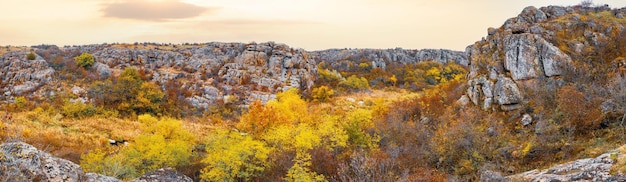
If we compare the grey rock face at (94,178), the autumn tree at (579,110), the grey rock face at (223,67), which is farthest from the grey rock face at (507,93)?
the grey rock face at (223,67)

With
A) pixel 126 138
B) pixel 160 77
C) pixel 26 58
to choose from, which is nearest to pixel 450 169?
pixel 126 138

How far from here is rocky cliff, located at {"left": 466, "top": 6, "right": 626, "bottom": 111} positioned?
78.4 ft

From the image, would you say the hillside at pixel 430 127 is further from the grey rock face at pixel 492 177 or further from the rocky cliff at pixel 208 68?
the rocky cliff at pixel 208 68

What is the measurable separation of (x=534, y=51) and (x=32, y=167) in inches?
1013

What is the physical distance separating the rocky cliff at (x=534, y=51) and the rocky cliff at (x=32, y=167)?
72.3 ft

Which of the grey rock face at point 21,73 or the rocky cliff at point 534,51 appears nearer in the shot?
the rocky cliff at point 534,51

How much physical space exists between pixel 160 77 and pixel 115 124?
20142 mm

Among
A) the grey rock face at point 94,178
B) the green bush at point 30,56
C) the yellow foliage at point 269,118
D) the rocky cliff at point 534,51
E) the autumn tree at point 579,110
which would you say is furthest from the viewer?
the green bush at point 30,56

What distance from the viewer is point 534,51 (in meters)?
24.8

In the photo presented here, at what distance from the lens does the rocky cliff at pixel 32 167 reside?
10.4m

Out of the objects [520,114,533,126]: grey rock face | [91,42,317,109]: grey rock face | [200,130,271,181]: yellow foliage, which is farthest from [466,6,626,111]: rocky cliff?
[91,42,317,109]: grey rock face

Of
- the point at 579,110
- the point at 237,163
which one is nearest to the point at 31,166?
the point at 237,163

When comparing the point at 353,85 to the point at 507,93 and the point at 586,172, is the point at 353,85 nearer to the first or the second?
the point at 507,93

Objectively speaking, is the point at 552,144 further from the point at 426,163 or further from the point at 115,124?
the point at 115,124
